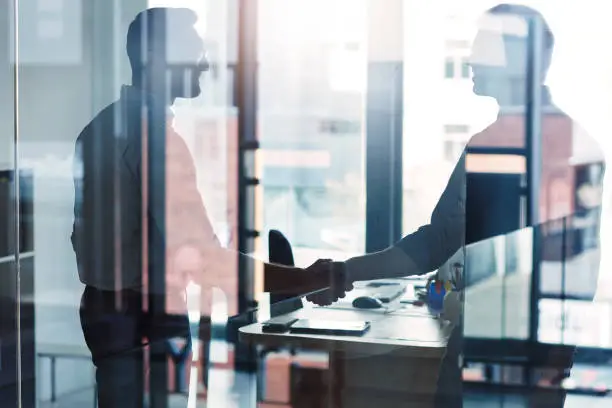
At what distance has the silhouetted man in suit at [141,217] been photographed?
2164 millimetres

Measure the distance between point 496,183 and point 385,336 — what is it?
1.54 ft

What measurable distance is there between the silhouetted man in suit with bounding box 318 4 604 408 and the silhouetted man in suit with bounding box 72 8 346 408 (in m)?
0.43

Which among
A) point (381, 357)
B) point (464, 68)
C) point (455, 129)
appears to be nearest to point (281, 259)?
point (381, 357)

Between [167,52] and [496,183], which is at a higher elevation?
[167,52]

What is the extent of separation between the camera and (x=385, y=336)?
6.40 ft

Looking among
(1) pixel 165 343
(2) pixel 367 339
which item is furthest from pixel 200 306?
(2) pixel 367 339

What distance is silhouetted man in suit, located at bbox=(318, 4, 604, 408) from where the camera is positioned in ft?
6.23

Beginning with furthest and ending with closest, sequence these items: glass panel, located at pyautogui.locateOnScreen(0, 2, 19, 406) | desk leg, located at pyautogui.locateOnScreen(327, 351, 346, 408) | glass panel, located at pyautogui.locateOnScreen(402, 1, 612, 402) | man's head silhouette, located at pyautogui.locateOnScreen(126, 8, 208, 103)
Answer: glass panel, located at pyautogui.locateOnScreen(0, 2, 19, 406) < man's head silhouette, located at pyautogui.locateOnScreen(126, 8, 208, 103) < desk leg, located at pyautogui.locateOnScreen(327, 351, 346, 408) < glass panel, located at pyautogui.locateOnScreen(402, 1, 612, 402)

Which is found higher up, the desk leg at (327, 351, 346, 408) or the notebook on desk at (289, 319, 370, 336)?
the notebook on desk at (289, 319, 370, 336)

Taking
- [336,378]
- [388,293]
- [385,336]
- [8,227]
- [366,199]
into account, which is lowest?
[336,378]

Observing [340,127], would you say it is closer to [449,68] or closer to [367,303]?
[449,68]

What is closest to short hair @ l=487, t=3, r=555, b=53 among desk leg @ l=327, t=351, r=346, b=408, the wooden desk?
the wooden desk

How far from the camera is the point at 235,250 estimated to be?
2.11 m

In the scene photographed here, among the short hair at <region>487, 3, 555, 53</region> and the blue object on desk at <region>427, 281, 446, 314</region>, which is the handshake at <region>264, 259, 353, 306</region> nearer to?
the blue object on desk at <region>427, 281, 446, 314</region>
